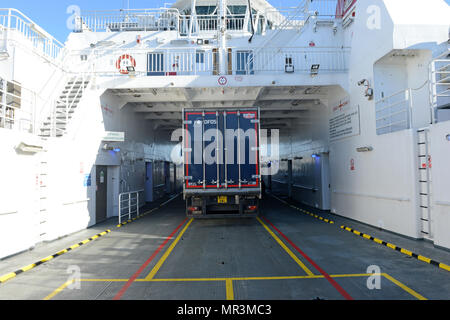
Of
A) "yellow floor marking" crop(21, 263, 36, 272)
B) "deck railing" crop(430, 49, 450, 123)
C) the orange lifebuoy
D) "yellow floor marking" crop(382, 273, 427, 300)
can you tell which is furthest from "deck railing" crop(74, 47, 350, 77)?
"yellow floor marking" crop(382, 273, 427, 300)

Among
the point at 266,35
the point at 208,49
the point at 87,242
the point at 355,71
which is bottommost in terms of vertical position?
the point at 87,242

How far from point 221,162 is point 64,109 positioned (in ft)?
19.2

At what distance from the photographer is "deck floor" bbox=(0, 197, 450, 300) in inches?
Answer: 180

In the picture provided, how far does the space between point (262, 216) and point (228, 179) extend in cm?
356

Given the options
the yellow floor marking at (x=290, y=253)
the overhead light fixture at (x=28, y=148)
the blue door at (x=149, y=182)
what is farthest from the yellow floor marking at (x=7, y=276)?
the blue door at (x=149, y=182)

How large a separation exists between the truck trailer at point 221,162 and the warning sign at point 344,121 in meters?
A: 3.74

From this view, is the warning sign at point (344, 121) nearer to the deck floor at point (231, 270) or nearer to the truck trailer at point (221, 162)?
the truck trailer at point (221, 162)

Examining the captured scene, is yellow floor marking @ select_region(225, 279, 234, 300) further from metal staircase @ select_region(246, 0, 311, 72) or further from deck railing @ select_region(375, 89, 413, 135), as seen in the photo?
metal staircase @ select_region(246, 0, 311, 72)

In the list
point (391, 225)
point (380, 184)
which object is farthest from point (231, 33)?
point (391, 225)

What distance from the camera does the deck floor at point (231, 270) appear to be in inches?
180

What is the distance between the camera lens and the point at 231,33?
15234 millimetres
